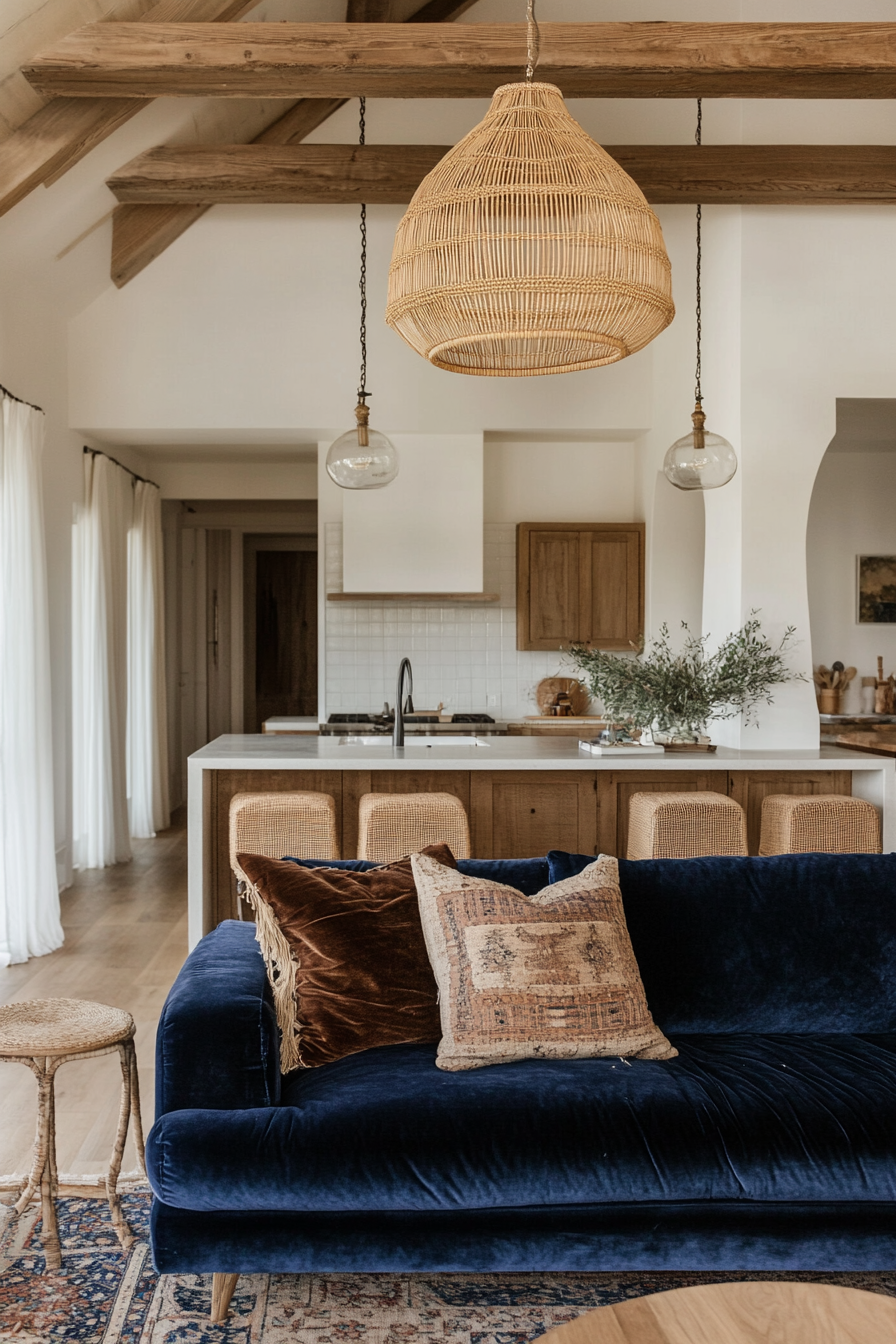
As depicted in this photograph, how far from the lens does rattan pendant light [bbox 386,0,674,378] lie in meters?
2.42

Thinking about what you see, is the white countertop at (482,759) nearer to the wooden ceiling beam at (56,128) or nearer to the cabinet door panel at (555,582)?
the wooden ceiling beam at (56,128)

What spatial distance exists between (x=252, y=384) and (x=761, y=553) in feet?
11.0

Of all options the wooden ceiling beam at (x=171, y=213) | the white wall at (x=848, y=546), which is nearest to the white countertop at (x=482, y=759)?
the wooden ceiling beam at (x=171, y=213)

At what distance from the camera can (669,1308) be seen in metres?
1.53

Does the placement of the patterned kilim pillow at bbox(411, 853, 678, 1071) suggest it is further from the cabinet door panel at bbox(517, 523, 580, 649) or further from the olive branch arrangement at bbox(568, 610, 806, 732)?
the cabinet door panel at bbox(517, 523, 580, 649)

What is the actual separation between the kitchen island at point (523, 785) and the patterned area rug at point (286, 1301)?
190 centimetres

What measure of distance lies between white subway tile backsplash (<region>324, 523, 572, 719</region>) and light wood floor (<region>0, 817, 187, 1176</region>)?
1673 mm

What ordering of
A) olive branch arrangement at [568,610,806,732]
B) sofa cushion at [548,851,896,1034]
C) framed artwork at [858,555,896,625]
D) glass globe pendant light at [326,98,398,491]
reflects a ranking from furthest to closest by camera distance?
framed artwork at [858,555,896,625] < olive branch arrangement at [568,610,806,732] < glass globe pendant light at [326,98,398,491] < sofa cushion at [548,851,896,1034]

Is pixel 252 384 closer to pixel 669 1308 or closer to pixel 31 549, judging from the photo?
pixel 31 549

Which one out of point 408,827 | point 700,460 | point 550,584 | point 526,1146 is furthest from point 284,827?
point 550,584

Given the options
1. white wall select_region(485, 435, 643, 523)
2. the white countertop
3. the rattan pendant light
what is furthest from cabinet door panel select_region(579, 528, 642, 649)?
the rattan pendant light

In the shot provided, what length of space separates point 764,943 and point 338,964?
110cm

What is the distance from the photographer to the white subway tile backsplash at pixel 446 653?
7.32m

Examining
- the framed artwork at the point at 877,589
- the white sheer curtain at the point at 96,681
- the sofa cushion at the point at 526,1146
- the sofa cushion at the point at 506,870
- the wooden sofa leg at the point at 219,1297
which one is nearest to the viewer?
the sofa cushion at the point at 526,1146
